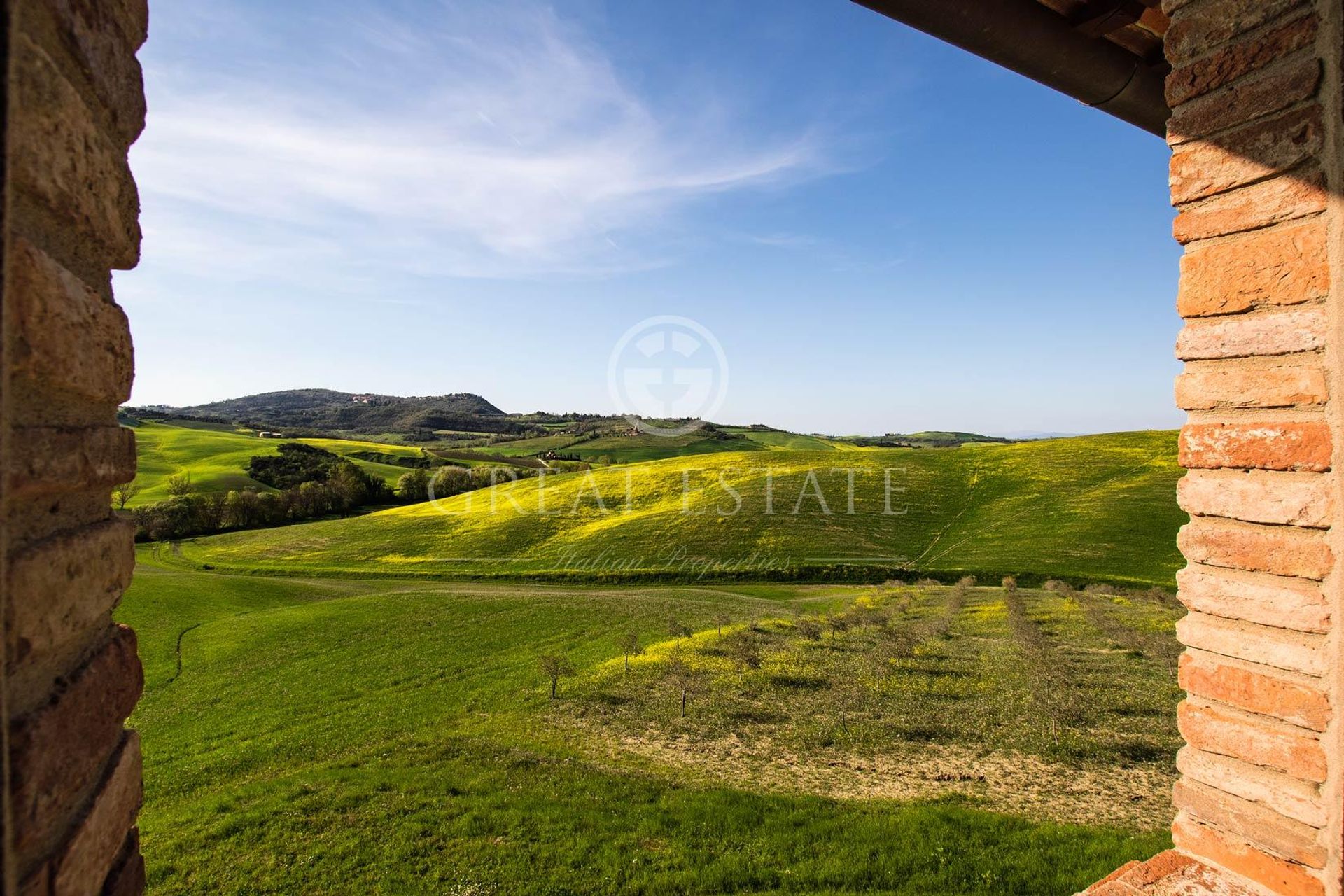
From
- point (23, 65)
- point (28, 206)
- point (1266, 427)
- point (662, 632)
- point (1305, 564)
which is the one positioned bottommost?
point (662, 632)

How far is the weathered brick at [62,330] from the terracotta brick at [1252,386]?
14.8 ft

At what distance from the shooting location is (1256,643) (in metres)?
3.12

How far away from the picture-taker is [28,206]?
1.56 m

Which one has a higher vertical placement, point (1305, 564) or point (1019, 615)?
point (1305, 564)

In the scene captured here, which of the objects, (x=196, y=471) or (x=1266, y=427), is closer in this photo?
(x=1266, y=427)

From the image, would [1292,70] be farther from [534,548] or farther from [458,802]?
[534,548]

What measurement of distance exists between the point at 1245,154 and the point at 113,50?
4.65 m

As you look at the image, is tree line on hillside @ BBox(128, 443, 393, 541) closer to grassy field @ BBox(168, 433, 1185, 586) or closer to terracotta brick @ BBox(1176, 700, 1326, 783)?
grassy field @ BBox(168, 433, 1185, 586)

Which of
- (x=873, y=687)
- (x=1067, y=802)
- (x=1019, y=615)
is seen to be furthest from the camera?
(x=1019, y=615)

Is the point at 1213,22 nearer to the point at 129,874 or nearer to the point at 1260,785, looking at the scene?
the point at 1260,785

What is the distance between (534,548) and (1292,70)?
161 ft

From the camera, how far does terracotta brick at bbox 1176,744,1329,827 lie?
293cm

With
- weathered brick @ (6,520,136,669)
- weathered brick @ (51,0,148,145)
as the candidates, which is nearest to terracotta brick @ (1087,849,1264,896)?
weathered brick @ (6,520,136,669)

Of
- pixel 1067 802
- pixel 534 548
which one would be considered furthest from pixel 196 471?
pixel 1067 802
